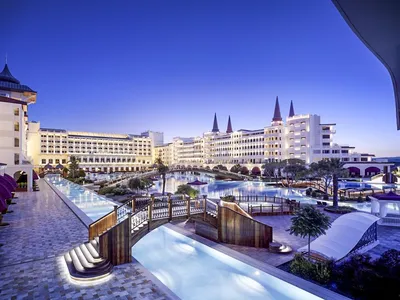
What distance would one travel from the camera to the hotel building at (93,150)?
90.4m

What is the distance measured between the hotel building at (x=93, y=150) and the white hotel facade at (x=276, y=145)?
21969mm

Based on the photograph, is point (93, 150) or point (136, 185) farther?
point (93, 150)

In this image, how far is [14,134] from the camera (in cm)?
2794

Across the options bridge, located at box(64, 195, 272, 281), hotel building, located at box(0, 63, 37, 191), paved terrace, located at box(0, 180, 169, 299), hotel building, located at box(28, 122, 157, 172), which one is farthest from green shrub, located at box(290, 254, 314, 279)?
hotel building, located at box(28, 122, 157, 172)

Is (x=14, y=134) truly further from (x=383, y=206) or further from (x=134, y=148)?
(x=134, y=148)

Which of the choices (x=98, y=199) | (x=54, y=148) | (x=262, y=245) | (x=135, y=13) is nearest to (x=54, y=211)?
(x=98, y=199)

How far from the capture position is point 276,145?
237ft

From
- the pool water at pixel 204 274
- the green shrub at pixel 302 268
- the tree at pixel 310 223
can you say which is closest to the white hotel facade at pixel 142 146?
the pool water at pixel 204 274

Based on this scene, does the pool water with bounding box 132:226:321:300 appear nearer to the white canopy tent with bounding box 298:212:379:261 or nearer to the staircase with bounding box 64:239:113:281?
the staircase with bounding box 64:239:113:281

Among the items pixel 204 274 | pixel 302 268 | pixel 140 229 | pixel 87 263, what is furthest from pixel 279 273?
pixel 87 263

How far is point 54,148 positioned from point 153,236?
91794 millimetres

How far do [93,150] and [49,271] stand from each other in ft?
327

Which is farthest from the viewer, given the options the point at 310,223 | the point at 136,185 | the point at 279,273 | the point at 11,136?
the point at 136,185

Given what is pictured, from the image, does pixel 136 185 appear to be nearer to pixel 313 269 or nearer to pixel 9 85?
pixel 313 269
